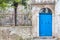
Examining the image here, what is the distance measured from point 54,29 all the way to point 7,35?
5.64 m

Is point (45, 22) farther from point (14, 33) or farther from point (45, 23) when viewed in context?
point (14, 33)

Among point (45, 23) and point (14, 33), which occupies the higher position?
point (45, 23)

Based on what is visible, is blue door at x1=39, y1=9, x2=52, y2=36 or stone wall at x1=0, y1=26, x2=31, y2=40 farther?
blue door at x1=39, y1=9, x2=52, y2=36

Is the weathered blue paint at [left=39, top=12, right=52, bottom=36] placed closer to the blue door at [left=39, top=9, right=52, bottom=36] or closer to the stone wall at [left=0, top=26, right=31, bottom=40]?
the blue door at [left=39, top=9, right=52, bottom=36]

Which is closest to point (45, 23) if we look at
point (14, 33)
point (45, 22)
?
point (45, 22)

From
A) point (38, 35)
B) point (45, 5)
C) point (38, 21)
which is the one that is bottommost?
point (38, 35)

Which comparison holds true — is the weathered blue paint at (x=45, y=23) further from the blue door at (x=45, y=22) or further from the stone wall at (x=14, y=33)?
the stone wall at (x=14, y=33)

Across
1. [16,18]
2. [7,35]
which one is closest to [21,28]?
[7,35]

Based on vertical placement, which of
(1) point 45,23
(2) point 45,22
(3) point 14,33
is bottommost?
(3) point 14,33

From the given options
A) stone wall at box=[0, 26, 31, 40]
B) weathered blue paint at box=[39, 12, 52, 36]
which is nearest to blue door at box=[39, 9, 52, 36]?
weathered blue paint at box=[39, 12, 52, 36]

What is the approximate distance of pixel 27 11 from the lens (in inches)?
942

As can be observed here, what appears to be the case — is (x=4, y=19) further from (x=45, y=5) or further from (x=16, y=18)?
(x=45, y=5)

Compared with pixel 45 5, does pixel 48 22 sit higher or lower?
lower

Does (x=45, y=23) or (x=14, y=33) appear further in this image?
(x=45, y=23)
